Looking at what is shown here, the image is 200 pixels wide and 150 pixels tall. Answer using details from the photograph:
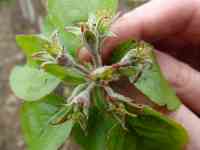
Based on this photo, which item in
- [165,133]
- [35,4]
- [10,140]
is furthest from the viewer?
[35,4]

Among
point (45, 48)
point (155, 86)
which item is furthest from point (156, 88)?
point (45, 48)

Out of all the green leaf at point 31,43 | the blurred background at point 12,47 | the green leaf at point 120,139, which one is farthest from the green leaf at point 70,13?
the blurred background at point 12,47

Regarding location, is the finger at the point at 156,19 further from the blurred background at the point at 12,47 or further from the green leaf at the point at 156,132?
the blurred background at the point at 12,47

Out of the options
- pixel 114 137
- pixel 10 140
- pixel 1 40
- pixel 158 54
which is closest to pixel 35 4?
pixel 1 40

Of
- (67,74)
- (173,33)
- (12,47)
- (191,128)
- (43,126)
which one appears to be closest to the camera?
(67,74)

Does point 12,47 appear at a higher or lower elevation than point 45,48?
lower

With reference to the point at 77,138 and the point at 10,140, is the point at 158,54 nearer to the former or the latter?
the point at 77,138

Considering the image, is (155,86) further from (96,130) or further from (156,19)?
(156,19)
